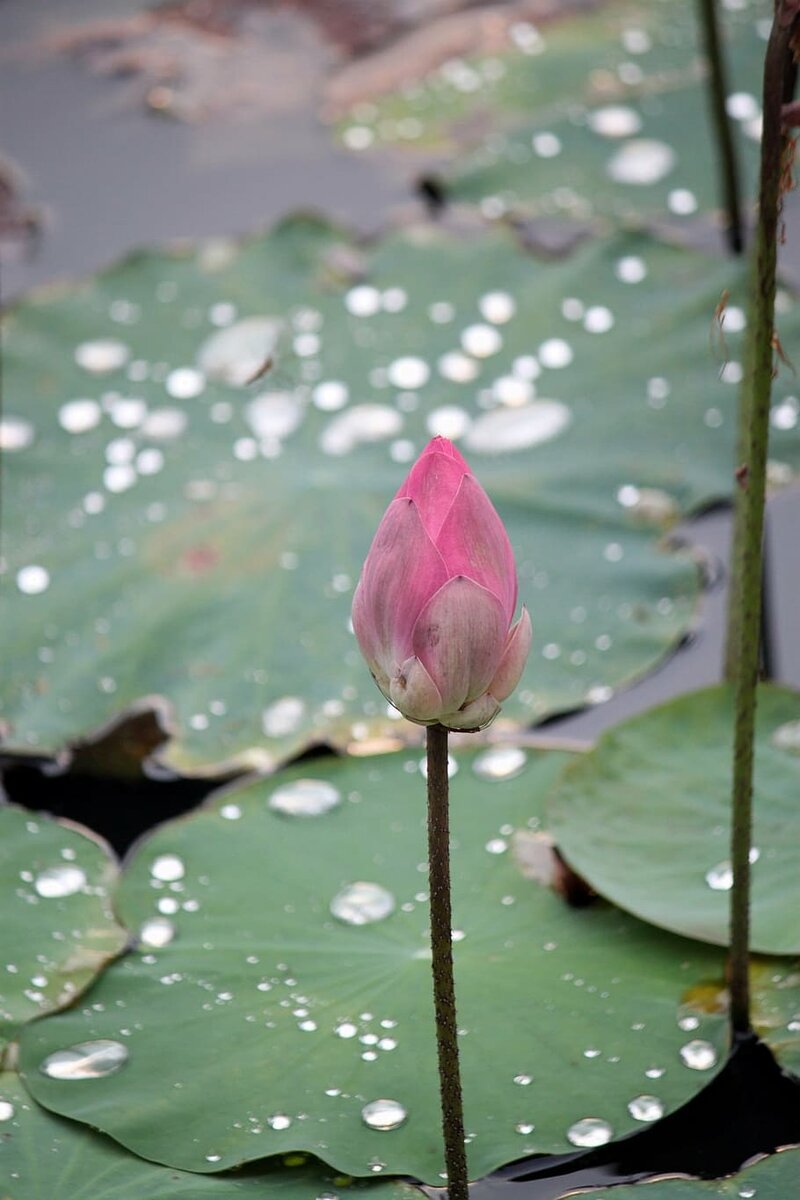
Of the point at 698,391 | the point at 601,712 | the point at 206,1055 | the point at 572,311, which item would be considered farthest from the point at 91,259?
the point at 206,1055

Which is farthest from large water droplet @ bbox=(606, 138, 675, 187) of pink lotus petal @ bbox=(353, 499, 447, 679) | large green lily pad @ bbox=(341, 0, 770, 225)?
pink lotus petal @ bbox=(353, 499, 447, 679)

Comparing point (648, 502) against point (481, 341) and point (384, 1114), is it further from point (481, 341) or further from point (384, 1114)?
point (384, 1114)

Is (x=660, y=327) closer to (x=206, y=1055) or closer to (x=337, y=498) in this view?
(x=337, y=498)

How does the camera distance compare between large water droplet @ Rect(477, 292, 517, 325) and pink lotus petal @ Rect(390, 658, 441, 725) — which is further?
large water droplet @ Rect(477, 292, 517, 325)

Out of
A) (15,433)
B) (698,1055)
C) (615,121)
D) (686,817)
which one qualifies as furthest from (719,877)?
(615,121)

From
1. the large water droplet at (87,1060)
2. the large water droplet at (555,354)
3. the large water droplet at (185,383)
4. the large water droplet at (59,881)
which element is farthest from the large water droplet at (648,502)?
the large water droplet at (87,1060)

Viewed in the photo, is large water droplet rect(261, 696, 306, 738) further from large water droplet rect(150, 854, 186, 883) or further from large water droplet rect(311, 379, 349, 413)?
large water droplet rect(311, 379, 349, 413)
